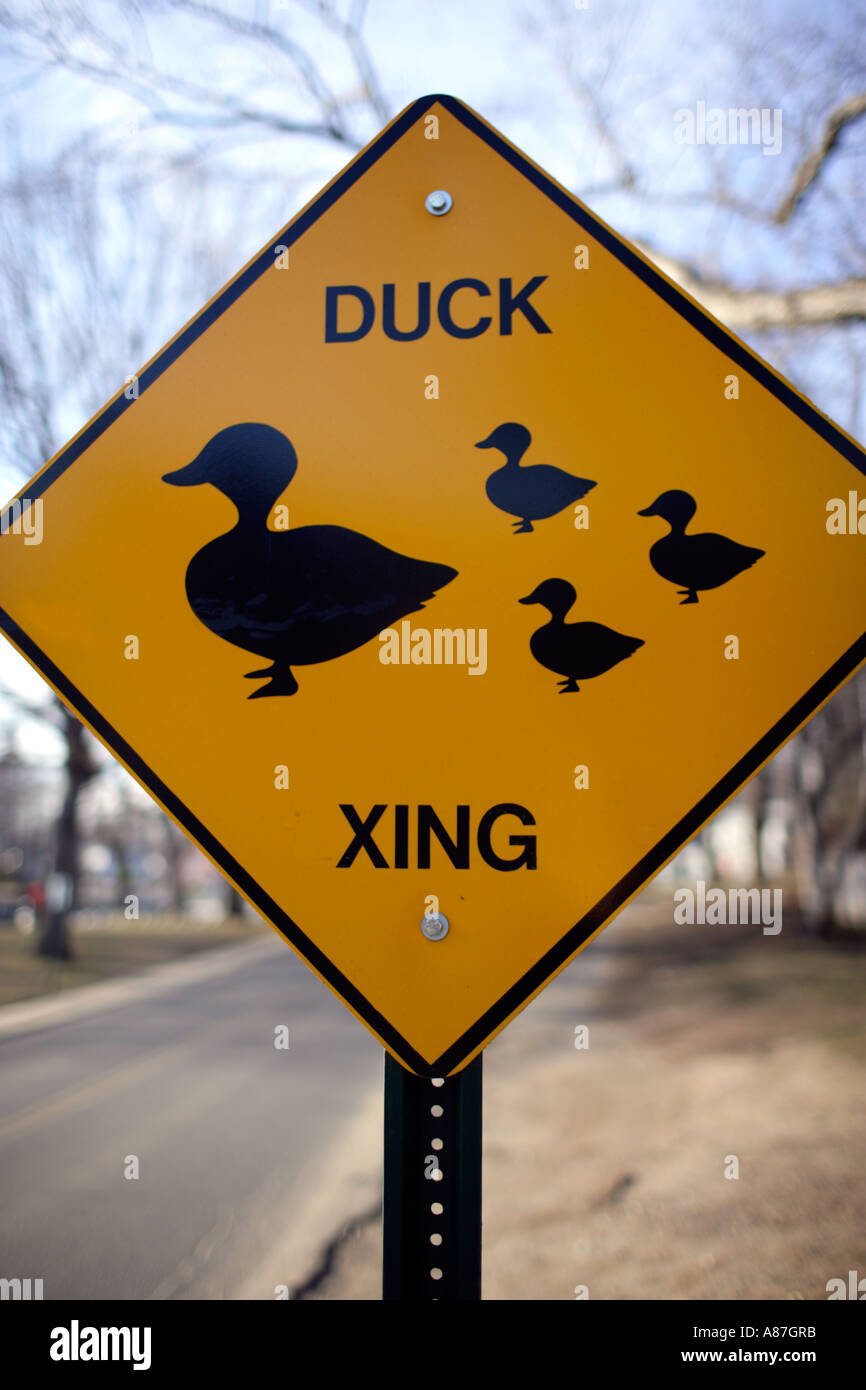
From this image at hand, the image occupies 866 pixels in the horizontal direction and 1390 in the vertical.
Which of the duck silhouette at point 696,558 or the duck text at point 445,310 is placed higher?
the duck text at point 445,310

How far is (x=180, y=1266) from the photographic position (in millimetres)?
4297

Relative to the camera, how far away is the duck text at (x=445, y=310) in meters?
1.42

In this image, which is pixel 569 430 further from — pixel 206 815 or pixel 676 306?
pixel 206 815

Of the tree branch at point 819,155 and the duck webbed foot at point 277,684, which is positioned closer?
the duck webbed foot at point 277,684

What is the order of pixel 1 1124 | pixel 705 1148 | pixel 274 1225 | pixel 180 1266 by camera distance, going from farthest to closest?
pixel 1 1124 < pixel 705 1148 < pixel 274 1225 < pixel 180 1266

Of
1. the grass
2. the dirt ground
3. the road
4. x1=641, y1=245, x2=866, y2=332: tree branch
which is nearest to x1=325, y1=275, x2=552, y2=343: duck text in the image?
the dirt ground

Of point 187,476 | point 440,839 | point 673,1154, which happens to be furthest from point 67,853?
point 440,839

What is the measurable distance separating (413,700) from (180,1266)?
403cm

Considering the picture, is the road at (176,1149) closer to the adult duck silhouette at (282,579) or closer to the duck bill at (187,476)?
the adult duck silhouette at (282,579)

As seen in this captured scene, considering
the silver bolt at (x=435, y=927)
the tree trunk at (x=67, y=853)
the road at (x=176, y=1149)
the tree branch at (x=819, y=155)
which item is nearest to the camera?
the silver bolt at (x=435, y=927)

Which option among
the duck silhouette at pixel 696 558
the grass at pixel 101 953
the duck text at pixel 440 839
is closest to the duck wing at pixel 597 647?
the duck silhouette at pixel 696 558

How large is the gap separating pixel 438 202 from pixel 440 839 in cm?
94

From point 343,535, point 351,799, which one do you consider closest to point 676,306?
point 343,535

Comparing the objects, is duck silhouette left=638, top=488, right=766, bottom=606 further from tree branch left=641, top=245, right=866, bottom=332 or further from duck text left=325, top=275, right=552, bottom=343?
tree branch left=641, top=245, right=866, bottom=332
